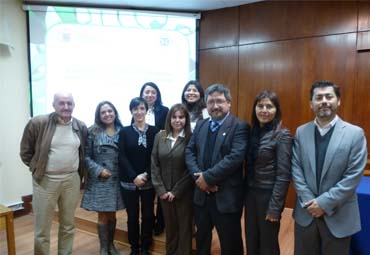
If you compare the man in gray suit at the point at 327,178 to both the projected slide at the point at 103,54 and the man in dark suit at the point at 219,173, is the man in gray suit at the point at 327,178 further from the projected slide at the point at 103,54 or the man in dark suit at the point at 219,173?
the projected slide at the point at 103,54

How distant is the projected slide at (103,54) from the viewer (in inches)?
142

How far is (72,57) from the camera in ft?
12.1

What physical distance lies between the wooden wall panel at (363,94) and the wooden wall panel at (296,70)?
0.06m

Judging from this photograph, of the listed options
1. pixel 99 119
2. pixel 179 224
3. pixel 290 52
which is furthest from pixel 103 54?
pixel 179 224

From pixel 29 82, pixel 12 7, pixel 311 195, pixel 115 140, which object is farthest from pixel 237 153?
pixel 12 7

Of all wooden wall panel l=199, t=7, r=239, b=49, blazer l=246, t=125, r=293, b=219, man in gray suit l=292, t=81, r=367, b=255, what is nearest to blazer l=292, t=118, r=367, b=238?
man in gray suit l=292, t=81, r=367, b=255

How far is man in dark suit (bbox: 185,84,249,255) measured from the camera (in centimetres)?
196

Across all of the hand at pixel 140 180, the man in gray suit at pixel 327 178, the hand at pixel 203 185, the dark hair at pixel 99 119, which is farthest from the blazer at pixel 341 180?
the dark hair at pixel 99 119

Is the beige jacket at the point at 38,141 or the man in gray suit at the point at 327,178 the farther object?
the beige jacket at the point at 38,141

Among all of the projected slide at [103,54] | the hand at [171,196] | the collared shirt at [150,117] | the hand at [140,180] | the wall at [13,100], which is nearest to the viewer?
the hand at [171,196]

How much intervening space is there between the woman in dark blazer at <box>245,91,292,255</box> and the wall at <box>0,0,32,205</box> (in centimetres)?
297

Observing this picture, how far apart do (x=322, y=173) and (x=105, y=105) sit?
1.71m

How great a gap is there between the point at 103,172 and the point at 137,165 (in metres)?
0.28

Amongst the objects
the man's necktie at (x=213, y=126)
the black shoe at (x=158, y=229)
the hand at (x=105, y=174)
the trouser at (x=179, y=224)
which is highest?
the man's necktie at (x=213, y=126)
